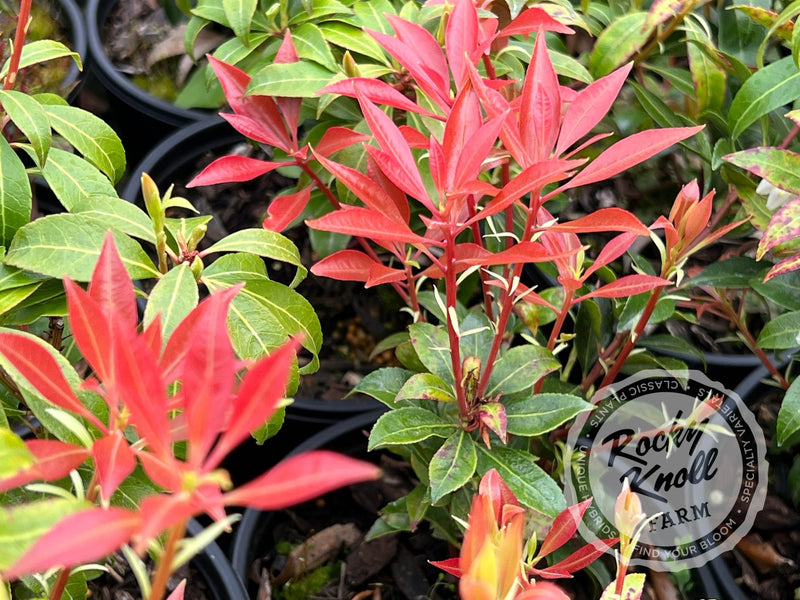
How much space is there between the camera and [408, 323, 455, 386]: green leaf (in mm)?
924

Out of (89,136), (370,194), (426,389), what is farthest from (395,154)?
(89,136)

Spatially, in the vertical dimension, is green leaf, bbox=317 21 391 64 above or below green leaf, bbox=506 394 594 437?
above

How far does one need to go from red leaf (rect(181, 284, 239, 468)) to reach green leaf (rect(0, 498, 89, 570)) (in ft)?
0.28

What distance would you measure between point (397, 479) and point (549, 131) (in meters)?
0.88

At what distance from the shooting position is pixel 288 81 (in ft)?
3.32

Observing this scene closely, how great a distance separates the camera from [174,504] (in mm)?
338

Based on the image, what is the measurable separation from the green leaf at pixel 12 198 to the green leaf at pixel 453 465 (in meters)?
0.54

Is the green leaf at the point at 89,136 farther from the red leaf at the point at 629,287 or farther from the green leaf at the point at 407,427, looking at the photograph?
the red leaf at the point at 629,287

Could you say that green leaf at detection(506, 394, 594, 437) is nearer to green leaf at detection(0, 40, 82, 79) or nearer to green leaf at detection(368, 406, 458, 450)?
green leaf at detection(368, 406, 458, 450)

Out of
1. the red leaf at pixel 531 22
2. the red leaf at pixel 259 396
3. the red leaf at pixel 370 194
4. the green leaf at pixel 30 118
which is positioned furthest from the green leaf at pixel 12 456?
the red leaf at pixel 531 22

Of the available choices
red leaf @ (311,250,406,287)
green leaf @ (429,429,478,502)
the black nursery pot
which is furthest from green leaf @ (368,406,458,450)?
the black nursery pot

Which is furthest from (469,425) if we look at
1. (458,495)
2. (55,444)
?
(55,444)

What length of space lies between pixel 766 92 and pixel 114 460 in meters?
0.98

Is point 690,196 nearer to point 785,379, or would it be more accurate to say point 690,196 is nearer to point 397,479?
point 785,379
